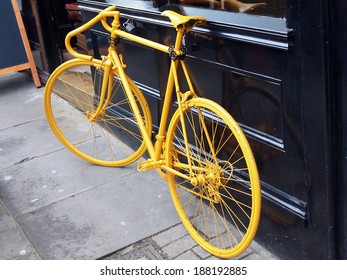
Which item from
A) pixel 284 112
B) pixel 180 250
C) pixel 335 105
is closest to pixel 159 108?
pixel 180 250

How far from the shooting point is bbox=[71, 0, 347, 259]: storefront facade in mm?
2480

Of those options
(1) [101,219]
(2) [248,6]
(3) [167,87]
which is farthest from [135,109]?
(2) [248,6]

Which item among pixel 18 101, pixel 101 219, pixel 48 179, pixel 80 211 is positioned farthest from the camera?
pixel 18 101

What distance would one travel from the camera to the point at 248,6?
298 centimetres

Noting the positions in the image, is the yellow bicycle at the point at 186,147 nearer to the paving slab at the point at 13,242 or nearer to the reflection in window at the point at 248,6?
the reflection in window at the point at 248,6

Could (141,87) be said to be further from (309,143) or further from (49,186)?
(309,143)

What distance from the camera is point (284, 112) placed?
110 inches

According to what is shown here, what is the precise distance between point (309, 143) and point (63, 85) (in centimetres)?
396

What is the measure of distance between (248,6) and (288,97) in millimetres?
613

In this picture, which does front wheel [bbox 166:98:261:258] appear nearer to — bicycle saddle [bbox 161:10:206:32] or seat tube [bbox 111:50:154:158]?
seat tube [bbox 111:50:154:158]

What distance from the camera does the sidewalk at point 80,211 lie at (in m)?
3.41

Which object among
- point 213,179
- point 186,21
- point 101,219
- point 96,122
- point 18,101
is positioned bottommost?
point 101,219

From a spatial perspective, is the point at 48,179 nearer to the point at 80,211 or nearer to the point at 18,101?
the point at 80,211

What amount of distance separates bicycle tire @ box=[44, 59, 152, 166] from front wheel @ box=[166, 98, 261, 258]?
0.59 m
